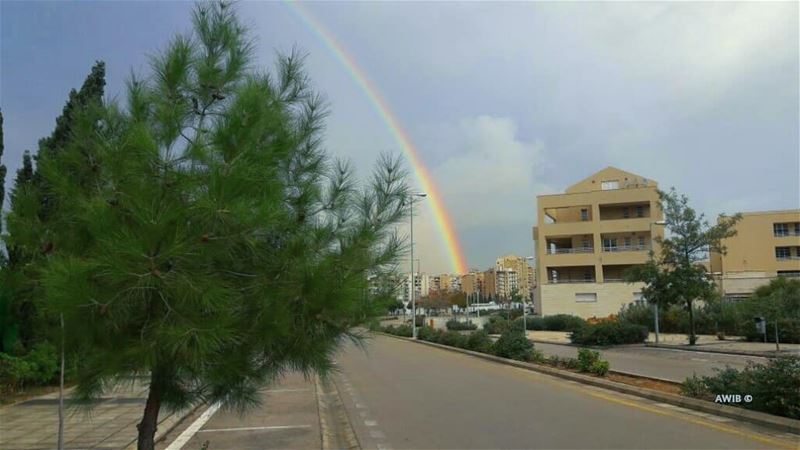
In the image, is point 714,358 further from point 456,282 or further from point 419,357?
point 456,282

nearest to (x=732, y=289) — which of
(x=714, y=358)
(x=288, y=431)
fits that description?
(x=714, y=358)

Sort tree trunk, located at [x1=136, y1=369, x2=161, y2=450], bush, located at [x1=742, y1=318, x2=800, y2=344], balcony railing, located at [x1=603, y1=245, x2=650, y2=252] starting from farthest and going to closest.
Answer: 1. balcony railing, located at [x1=603, y1=245, x2=650, y2=252]
2. bush, located at [x1=742, y1=318, x2=800, y2=344]
3. tree trunk, located at [x1=136, y1=369, x2=161, y2=450]

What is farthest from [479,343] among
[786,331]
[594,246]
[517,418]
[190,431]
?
[594,246]

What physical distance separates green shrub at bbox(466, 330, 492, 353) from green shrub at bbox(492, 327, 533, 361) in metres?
1.70

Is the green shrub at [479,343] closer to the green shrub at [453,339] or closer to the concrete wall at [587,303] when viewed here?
the green shrub at [453,339]

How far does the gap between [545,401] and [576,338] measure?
2088 centimetres

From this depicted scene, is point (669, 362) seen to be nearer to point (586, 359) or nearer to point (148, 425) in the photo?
point (586, 359)

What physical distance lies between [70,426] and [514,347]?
1530cm

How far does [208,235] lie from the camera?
3648mm

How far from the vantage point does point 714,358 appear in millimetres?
22359

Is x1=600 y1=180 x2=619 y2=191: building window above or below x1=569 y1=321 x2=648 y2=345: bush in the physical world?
above

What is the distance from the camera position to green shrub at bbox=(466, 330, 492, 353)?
25.9 m

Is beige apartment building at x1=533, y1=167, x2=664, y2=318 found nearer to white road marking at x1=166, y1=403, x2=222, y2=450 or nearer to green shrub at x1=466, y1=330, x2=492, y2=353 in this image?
green shrub at x1=466, y1=330, x2=492, y2=353

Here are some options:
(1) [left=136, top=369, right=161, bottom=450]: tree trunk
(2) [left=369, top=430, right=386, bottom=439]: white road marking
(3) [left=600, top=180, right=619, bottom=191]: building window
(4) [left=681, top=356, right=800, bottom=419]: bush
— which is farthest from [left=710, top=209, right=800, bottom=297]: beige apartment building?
(1) [left=136, top=369, right=161, bottom=450]: tree trunk
